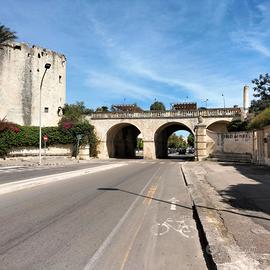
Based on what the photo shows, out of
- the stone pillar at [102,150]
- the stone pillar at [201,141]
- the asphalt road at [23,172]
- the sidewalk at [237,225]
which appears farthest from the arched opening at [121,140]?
the sidewalk at [237,225]

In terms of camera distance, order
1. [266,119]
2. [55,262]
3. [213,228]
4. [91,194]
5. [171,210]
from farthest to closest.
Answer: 1. [266,119]
2. [91,194]
3. [171,210]
4. [213,228]
5. [55,262]

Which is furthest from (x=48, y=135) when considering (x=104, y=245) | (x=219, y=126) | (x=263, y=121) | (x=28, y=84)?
(x=104, y=245)

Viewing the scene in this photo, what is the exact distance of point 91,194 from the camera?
43.1 feet

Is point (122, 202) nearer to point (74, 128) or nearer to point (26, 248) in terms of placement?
point (26, 248)

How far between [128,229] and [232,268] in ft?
10.3

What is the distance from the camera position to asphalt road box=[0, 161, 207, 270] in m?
5.60

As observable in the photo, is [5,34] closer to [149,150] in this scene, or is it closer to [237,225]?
[149,150]

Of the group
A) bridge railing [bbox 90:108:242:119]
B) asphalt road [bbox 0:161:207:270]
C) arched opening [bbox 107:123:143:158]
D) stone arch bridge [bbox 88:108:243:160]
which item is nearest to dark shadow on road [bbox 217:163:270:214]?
asphalt road [bbox 0:161:207:270]

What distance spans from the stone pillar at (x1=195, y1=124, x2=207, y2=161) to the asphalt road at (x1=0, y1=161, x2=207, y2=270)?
29.7 meters

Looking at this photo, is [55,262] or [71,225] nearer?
[55,262]

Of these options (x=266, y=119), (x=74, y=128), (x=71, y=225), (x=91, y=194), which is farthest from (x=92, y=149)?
(x=71, y=225)

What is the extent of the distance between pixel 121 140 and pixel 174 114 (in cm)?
1395

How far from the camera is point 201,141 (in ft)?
137

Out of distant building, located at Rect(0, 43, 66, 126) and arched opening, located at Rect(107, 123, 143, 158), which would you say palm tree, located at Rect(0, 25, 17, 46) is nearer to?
distant building, located at Rect(0, 43, 66, 126)
